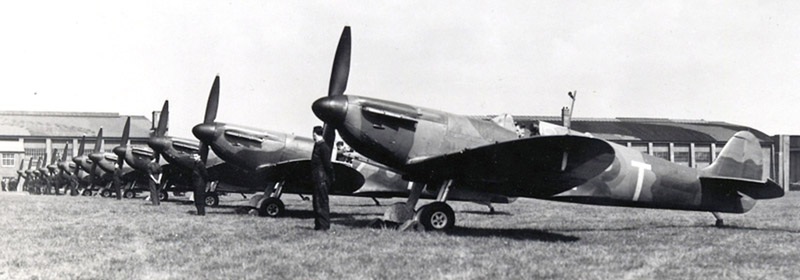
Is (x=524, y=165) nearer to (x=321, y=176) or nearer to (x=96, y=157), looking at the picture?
(x=321, y=176)

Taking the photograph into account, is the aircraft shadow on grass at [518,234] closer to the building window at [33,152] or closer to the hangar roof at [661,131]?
the hangar roof at [661,131]

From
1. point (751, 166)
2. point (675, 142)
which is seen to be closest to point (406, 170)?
point (751, 166)

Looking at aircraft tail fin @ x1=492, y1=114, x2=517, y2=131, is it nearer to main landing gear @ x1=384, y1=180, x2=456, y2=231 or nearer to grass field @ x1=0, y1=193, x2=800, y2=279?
main landing gear @ x1=384, y1=180, x2=456, y2=231

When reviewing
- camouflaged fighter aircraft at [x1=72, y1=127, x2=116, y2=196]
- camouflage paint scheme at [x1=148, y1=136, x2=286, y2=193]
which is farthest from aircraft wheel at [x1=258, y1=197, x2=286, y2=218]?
camouflaged fighter aircraft at [x1=72, y1=127, x2=116, y2=196]

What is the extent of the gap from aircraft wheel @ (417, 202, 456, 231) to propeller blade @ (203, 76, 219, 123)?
6847 millimetres

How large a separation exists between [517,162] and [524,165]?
0.11 metres

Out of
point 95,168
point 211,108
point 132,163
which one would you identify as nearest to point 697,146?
point 95,168

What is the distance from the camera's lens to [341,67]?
912 cm

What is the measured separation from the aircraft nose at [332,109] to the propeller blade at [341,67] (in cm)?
28

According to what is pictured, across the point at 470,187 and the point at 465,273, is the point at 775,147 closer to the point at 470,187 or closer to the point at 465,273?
the point at 470,187

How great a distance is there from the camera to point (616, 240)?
8.48 m

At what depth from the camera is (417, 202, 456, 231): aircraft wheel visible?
359 inches

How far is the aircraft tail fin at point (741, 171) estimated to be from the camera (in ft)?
35.4

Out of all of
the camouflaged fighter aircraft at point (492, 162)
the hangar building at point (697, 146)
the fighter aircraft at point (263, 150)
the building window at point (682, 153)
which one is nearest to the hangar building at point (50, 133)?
the hangar building at point (697, 146)
